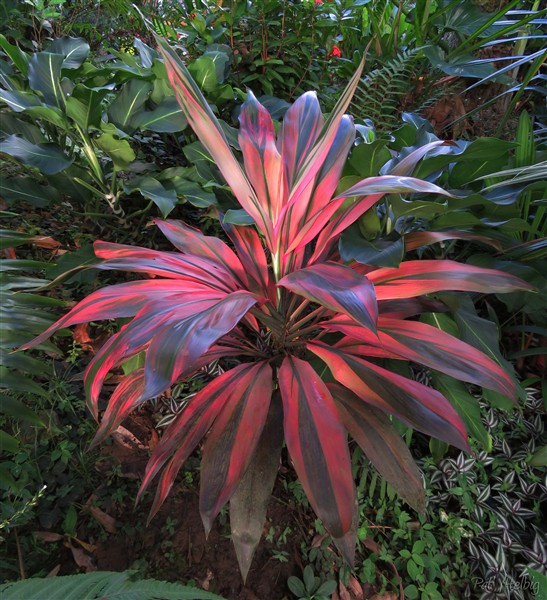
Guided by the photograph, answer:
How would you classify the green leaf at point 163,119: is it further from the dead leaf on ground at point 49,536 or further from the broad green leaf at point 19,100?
the dead leaf on ground at point 49,536

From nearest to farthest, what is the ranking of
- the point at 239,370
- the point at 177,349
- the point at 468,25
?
the point at 177,349 → the point at 239,370 → the point at 468,25

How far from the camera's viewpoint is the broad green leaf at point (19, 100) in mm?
1113

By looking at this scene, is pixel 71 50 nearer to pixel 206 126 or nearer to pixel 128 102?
pixel 128 102

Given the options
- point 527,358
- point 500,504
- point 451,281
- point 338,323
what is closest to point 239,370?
point 338,323

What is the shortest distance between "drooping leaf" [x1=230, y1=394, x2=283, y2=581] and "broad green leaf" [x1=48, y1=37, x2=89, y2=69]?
4.71 feet

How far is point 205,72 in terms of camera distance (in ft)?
4.58

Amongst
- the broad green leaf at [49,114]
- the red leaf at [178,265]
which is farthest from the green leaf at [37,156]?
the red leaf at [178,265]

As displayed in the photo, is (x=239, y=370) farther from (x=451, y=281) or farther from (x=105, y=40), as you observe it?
(x=105, y=40)

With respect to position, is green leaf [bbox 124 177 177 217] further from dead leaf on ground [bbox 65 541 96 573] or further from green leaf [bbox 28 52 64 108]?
dead leaf on ground [bbox 65 541 96 573]

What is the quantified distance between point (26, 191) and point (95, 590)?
1.20 metres

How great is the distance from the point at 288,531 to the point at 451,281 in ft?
2.80

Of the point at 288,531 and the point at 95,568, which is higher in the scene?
the point at 95,568

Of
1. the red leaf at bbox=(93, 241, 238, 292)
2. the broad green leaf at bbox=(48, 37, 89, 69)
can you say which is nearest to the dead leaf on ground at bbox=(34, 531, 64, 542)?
the red leaf at bbox=(93, 241, 238, 292)

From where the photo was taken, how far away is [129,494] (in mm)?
1176
